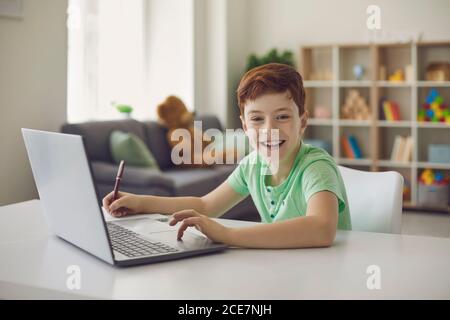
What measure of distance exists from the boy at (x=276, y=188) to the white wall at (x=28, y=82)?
7.40 ft

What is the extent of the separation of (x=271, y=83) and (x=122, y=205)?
0.47 metres

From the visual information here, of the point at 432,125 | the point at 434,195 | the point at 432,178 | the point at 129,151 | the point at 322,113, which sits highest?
the point at 322,113

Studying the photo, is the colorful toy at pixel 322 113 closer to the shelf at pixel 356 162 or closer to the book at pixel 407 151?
the shelf at pixel 356 162

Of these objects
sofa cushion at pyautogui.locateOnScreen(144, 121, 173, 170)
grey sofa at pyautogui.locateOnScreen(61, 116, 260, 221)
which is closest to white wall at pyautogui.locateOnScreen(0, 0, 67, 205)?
grey sofa at pyautogui.locateOnScreen(61, 116, 260, 221)

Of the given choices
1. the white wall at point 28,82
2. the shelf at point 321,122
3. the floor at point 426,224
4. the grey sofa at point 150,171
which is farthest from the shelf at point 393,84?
the white wall at point 28,82

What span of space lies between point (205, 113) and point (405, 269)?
16.8 feet

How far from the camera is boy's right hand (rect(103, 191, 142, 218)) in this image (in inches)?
59.1

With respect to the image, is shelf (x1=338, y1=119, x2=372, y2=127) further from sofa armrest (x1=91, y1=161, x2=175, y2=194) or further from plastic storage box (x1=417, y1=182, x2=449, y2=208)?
sofa armrest (x1=91, y1=161, x2=175, y2=194)

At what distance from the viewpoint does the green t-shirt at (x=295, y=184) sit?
137 centimetres

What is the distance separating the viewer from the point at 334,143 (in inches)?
232

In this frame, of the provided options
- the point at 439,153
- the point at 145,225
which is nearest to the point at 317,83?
the point at 439,153

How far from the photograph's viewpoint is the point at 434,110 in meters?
5.46

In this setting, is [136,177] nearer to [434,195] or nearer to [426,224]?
A: [426,224]

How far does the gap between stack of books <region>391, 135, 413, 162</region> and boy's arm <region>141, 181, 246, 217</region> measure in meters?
4.19
